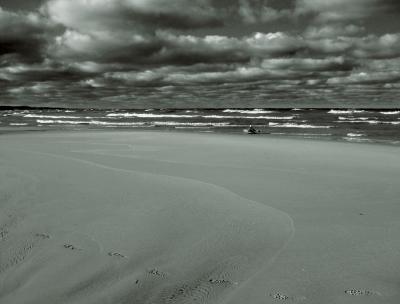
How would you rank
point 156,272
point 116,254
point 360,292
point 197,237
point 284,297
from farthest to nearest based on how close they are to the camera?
point 197,237
point 116,254
point 156,272
point 360,292
point 284,297

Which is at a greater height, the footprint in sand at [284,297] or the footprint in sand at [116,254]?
the footprint in sand at [116,254]

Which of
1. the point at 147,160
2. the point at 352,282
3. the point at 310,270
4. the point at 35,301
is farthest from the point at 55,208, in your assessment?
the point at 147,160

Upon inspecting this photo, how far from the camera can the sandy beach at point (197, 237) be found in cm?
415

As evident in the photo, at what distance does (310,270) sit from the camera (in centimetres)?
471

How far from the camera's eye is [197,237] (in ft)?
→ 19.1

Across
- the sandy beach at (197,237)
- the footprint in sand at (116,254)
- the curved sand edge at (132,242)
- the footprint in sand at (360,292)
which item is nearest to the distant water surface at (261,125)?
the sandy beach at (197,237)

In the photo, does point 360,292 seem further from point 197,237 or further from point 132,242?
point 132,242

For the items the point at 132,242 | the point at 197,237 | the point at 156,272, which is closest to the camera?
the point at 156,272

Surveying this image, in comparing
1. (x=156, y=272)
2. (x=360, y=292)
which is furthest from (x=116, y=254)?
(x=360, y=292)

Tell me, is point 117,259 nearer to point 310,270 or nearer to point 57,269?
point 57,269

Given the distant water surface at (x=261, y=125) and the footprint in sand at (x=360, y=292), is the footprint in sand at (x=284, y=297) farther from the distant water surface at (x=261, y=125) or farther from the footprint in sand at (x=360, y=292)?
the distant water surface at (x=261, y=125)

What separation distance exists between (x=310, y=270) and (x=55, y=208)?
461 cm

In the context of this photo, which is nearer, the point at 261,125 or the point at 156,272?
the point at 156,272

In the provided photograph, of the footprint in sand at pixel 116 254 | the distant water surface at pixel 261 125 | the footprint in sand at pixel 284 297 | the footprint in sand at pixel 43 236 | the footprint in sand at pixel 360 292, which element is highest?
the footprint in sand at pixel 43 236
